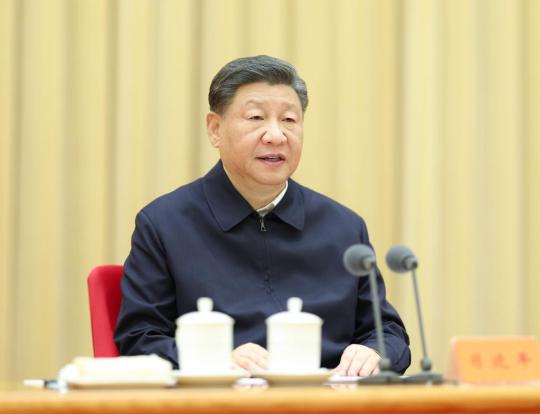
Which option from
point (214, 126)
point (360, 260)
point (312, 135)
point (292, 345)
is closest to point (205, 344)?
point (292, 345)

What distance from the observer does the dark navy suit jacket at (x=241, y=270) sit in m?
2.30

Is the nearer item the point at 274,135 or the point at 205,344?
the point at 205,344

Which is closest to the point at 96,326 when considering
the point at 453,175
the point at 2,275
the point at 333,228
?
the point at 333,228

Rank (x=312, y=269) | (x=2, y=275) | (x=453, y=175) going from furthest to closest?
1. (x=453, y=175)
2. (x=2, y=275)
3. (x=312, y=269)

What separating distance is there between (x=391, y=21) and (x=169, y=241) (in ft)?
4.53

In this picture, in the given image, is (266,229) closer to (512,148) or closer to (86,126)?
(86,126)

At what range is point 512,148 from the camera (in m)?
3.35

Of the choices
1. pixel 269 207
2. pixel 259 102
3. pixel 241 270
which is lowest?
pixel 241 270

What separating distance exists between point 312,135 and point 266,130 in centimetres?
80

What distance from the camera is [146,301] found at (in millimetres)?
2295

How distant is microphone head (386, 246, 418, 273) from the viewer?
5.35 ft

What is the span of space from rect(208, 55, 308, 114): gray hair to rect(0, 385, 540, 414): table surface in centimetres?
134

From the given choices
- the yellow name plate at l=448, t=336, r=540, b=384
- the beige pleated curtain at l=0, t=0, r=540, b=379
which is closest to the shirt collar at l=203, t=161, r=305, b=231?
the beige pleated curtain at l=0, t=0, r=540, b=379

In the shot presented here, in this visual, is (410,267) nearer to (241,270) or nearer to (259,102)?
(241,270)
